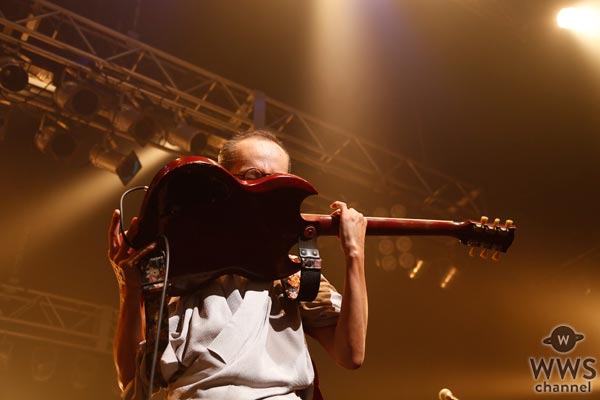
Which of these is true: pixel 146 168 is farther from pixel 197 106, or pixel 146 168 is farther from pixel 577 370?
pixel 577 370

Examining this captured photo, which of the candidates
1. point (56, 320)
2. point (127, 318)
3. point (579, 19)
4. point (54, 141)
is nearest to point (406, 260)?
point (579, 19)

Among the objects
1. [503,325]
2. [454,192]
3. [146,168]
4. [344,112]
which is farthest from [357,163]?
[503,325]

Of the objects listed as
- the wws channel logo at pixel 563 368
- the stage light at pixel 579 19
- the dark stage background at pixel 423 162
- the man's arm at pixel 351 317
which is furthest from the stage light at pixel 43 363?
the man's arm at pixel 351 317

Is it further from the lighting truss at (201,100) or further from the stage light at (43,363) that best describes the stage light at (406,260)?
the stage light at (43,363)

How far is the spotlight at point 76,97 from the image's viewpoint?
477 centimetres

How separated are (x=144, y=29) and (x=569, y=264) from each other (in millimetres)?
5981

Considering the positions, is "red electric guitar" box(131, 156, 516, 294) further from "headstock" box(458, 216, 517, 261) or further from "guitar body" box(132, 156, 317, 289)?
"headstock" box(458, 216, 517, 261)

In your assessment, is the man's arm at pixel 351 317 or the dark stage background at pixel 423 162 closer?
the man's arm at pixel 351 317

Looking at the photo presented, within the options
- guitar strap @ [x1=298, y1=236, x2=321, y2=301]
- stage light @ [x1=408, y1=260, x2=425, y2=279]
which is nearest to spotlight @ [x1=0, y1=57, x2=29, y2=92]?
guitar strap @ [x1=298, y1=236, x2=321, y2=301]

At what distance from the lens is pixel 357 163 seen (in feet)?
21.4

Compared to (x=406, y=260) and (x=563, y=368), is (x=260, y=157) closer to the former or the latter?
(x=406, y=260)

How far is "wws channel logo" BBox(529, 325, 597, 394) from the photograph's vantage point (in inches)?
259

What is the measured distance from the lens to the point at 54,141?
5.00 m

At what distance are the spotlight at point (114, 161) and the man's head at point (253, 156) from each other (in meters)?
3.72
